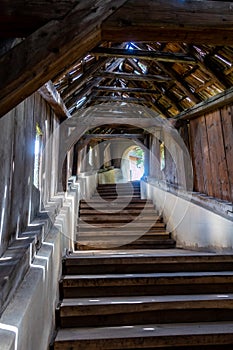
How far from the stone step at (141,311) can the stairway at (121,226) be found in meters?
2.38

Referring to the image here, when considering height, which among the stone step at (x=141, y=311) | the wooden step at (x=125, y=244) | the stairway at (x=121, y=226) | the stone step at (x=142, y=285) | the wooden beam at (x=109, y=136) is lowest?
the stone step at (x=141, y=311)

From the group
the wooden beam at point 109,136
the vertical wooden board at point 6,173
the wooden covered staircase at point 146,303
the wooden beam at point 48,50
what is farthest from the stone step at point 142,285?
the wooden beam at point 109,136

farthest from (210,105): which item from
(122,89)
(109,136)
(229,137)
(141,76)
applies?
(109,136)

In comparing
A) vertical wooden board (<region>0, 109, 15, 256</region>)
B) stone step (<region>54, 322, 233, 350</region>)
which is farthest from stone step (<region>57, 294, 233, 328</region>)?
vertical wooden board (<region>0, 109, 15, 256</region>)

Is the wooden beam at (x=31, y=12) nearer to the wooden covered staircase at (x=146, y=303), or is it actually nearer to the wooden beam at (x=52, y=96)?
the wooden beam at (x=52, y=96)

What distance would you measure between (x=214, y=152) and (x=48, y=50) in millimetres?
3192

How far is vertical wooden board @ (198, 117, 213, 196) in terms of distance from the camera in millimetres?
4020

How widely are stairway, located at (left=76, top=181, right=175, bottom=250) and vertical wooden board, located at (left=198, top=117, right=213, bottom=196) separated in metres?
1.46

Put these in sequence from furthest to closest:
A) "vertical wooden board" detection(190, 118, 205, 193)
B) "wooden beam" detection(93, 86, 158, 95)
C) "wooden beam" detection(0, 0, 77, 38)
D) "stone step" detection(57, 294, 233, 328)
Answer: "wooden beam" detection(93, 86, 158, 95) → "vertical wooden board" detection(190, 118, 205, 193) → "stone step" detection(57, 294, 233, 328) → "wooden beam" detection(0, 0, 77, 38)

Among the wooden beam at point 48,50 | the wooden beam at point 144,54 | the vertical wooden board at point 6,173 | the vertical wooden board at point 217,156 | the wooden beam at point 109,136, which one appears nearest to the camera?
the wooden beam at point 48,50

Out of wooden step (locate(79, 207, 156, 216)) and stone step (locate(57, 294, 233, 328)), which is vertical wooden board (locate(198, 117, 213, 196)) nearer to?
stone step (locate(57, 294, 233, 328))

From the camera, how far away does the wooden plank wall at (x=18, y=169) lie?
148cm

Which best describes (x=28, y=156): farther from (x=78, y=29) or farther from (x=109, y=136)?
(x=109, y=136)

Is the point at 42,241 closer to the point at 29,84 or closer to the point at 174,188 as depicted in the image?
the point at 29,84
